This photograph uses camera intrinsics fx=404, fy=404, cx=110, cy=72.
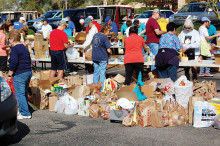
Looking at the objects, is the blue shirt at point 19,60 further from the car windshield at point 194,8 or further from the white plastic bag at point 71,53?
the car windshield at point 194,8

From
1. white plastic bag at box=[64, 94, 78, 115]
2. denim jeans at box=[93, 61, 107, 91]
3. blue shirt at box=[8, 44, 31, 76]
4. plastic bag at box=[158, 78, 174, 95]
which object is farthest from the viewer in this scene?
denim jeans at box=[93, 61, 107, 91]

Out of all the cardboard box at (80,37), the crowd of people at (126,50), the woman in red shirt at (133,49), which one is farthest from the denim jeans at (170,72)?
the cardboard box at (80,37)

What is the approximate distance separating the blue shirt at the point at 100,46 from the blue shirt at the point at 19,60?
251 cm

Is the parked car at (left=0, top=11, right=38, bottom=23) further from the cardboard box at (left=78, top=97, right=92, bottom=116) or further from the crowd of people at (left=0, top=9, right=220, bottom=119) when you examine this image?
the cardboard box at (left=78, top=97, right=92, bottom=116)

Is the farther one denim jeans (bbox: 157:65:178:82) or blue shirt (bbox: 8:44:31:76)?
denim jeans (bbox: 157:65:178:82)

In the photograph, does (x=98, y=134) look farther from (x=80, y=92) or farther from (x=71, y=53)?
(x=71, y=53)

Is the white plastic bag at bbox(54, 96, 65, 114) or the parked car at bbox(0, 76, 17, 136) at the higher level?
the parked car at bbox(0, 76, 17, 136)

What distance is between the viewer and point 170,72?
9.13 m

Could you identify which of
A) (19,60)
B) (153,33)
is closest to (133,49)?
(153,33)

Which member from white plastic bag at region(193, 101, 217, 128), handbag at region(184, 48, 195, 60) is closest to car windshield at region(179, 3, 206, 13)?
handbag at region(184, 48, 195, 60)

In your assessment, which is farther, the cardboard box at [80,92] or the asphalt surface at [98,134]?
the cardboard box at [80,92]

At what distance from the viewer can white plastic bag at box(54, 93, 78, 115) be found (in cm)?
850

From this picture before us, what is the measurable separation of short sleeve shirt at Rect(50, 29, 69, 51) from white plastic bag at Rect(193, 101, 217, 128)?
4.87m

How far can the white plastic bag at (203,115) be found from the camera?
7129 mm
